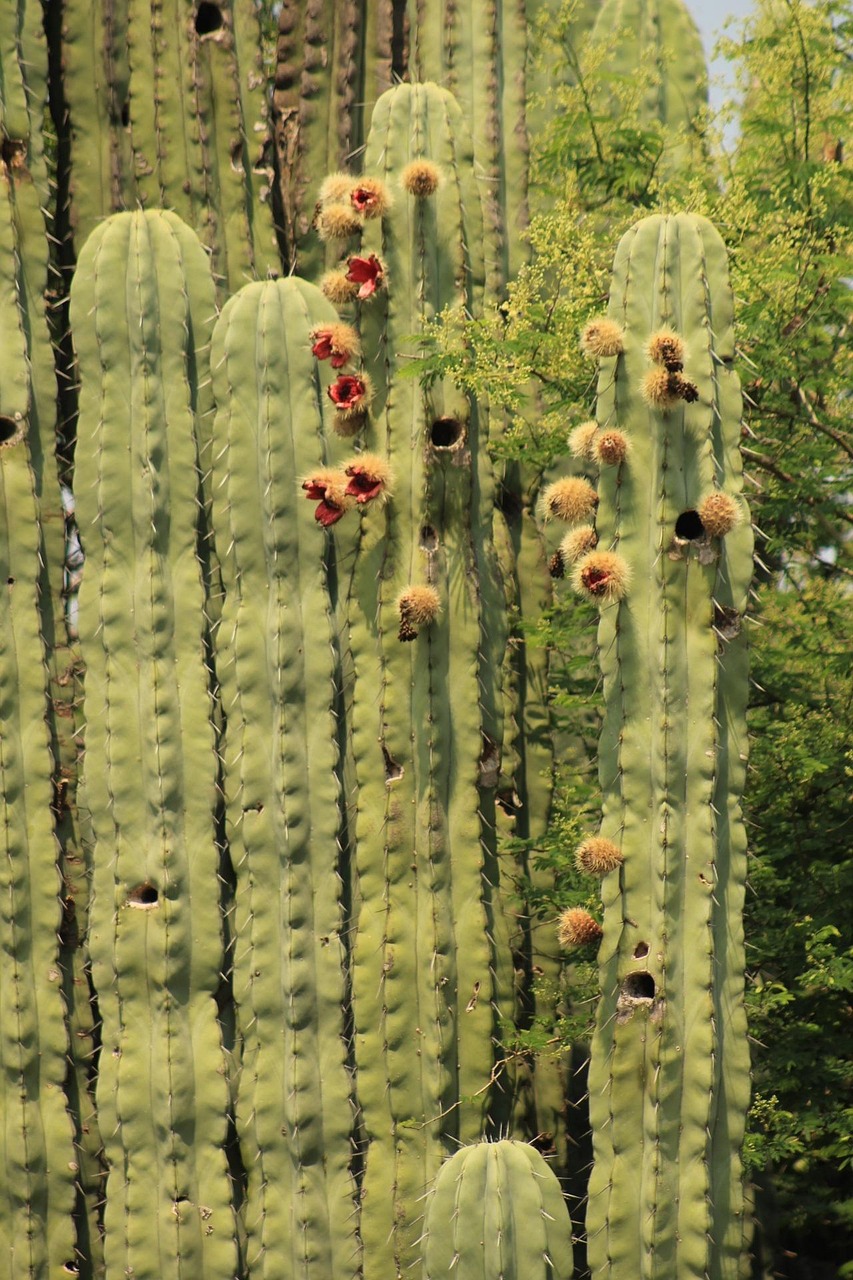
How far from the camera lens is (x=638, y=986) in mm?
5055

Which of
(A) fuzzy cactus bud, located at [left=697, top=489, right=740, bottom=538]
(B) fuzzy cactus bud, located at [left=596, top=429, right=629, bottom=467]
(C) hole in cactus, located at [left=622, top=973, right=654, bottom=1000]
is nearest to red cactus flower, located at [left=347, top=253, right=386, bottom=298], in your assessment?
(B) fuzzy cactus bud, located at [left=596, top=429, right=629, bottom=467]

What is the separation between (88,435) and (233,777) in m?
1.26

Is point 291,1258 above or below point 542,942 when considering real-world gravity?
below

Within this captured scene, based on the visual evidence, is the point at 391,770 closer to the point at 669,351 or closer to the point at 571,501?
the point at 571,501

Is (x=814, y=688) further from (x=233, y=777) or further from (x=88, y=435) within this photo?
(x=88, y=435)

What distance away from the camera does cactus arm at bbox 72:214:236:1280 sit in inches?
214

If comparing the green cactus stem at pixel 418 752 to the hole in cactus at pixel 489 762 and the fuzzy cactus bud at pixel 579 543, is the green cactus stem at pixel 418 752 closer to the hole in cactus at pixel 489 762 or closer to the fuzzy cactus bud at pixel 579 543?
the hole in cactus at pixel 489 762

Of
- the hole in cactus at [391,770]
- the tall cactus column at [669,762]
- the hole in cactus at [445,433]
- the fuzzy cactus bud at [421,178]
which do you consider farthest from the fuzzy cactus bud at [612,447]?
the hole in cactus at [391,770]

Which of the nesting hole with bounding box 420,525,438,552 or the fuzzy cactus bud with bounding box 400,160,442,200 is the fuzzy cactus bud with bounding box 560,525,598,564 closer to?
the nesting hole with bounding box 420,525,438,552

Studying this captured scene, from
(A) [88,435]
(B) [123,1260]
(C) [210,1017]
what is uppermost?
(A) [88,435]

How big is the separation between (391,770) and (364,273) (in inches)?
64.7

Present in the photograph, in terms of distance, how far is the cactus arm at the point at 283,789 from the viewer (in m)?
5.37

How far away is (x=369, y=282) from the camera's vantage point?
5492 mm

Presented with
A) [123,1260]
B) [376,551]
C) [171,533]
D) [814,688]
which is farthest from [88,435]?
[814,688]
